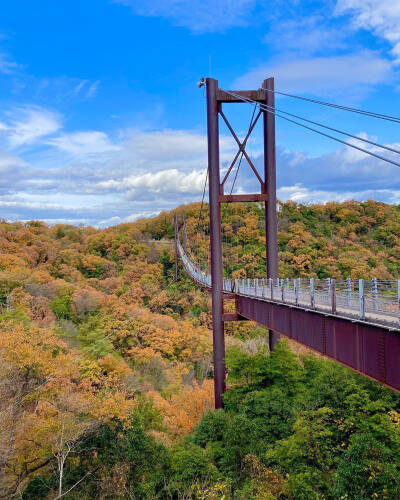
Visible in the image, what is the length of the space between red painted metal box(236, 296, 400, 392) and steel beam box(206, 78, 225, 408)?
21.5 feet

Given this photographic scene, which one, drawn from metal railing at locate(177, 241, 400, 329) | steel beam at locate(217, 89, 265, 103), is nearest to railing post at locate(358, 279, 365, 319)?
metal railing at locate(177, 241, 400, 329)

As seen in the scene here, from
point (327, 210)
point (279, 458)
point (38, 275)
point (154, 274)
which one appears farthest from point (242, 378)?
point (327, 210)

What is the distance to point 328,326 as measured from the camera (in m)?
9.13

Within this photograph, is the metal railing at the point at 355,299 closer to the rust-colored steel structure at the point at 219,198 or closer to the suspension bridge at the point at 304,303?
the suspension bridge at the point at 304,303

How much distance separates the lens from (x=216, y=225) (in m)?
19.3

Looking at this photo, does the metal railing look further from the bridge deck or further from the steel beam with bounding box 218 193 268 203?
the steel beam with bounding box 218 193 268 203

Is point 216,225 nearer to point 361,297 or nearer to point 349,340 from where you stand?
point 349,340

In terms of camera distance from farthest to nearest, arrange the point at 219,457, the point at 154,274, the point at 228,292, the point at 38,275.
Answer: the point at 154,274
the point at 38,275
the point at 228,292
the point at 219,457

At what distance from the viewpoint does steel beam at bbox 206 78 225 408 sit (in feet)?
62.6

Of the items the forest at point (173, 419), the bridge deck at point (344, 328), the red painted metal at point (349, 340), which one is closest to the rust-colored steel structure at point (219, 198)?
the forest at point (173, 419)

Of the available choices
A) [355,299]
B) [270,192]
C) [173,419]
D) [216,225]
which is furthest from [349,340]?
[173,419]

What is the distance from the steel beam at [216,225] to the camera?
19.1m

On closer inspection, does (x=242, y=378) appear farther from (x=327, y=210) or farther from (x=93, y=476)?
(x=327, y=210)

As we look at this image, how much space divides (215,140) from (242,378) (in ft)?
32.2
